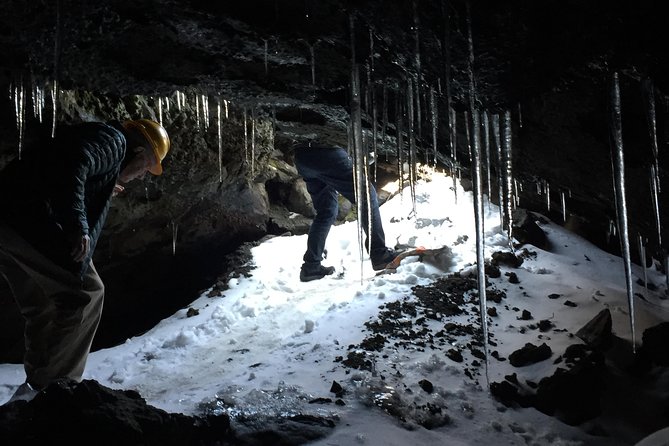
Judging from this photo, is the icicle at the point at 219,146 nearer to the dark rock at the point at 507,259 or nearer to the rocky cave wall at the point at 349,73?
the rocky cave wall at the point at 349,73

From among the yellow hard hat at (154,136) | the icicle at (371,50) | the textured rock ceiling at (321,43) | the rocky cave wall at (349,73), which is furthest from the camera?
the yellow hard hat at (154,136)

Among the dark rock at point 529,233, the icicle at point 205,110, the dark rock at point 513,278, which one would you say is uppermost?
the icicle at point 205,110

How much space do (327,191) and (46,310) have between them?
405 cm

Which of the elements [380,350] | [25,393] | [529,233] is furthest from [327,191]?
[25,393]

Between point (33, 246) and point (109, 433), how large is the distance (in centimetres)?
136

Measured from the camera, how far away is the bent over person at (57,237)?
2.54 meters

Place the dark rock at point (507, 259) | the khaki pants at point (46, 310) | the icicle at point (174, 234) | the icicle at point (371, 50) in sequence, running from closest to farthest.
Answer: the khaki pants at point (46, 310)
the icicle at point (371, 50)
the dark rock at point (507, 259)
the icicle at point (174, 234)

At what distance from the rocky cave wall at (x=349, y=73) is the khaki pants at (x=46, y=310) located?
174 cm

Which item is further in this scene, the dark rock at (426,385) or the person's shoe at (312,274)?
the person's shoe at (312,274)

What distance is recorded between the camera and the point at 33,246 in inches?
101

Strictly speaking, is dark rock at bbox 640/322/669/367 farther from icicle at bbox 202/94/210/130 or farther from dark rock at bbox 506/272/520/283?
icicle at bbox 202/94/210/130

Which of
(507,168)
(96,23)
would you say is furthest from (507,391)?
(96,23)

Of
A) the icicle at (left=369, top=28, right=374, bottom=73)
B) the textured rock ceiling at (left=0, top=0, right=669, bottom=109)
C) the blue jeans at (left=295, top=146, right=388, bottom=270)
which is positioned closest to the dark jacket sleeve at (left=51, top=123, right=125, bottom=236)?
the textured rock ceiling at (left=0, top=0, right=669, bottom=109)

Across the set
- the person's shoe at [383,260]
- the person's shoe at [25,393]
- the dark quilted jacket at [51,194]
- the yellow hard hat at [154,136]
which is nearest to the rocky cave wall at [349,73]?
the yellow hard hat at [154,136]
